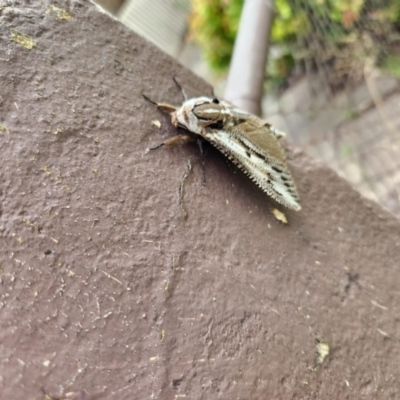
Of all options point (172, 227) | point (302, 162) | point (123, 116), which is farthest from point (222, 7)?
point (172, 227)

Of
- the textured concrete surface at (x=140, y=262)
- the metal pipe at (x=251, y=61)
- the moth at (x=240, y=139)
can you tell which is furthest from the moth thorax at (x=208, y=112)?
the metal pipe at (x=251, y=61)

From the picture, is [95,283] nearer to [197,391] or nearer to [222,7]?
[197,391]

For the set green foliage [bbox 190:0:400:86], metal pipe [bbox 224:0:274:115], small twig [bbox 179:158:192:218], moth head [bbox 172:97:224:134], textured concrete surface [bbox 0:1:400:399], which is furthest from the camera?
green foliage [bbox 190:0:400:86]

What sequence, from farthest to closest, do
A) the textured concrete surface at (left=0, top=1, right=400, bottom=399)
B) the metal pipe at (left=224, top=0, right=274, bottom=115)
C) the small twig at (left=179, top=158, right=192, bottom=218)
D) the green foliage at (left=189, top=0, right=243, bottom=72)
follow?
1. the green foliage at (left=189, top=0, right=243, bottom=72)
2. the metal pipe at (left=224, top=0, right=274, bottom=115)
3. the small twig at (left=179, top=158, right=192, bottom=218)
4. the textured concrete surface at (left=0, top=1, right=400, bottom=399)

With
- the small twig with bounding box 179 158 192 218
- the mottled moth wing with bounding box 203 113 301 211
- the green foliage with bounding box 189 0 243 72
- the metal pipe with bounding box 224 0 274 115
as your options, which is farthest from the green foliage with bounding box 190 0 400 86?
the small twig with bounding box 179 158 192 218

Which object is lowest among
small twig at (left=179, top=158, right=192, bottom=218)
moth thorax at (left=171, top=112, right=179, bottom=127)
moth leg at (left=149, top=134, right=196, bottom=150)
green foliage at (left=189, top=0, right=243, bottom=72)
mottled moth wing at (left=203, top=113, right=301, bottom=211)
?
green foliage at (left=189, top=0, right=243, bottom=72)

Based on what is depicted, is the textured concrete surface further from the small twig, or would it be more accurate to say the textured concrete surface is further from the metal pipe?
the metal pipe
